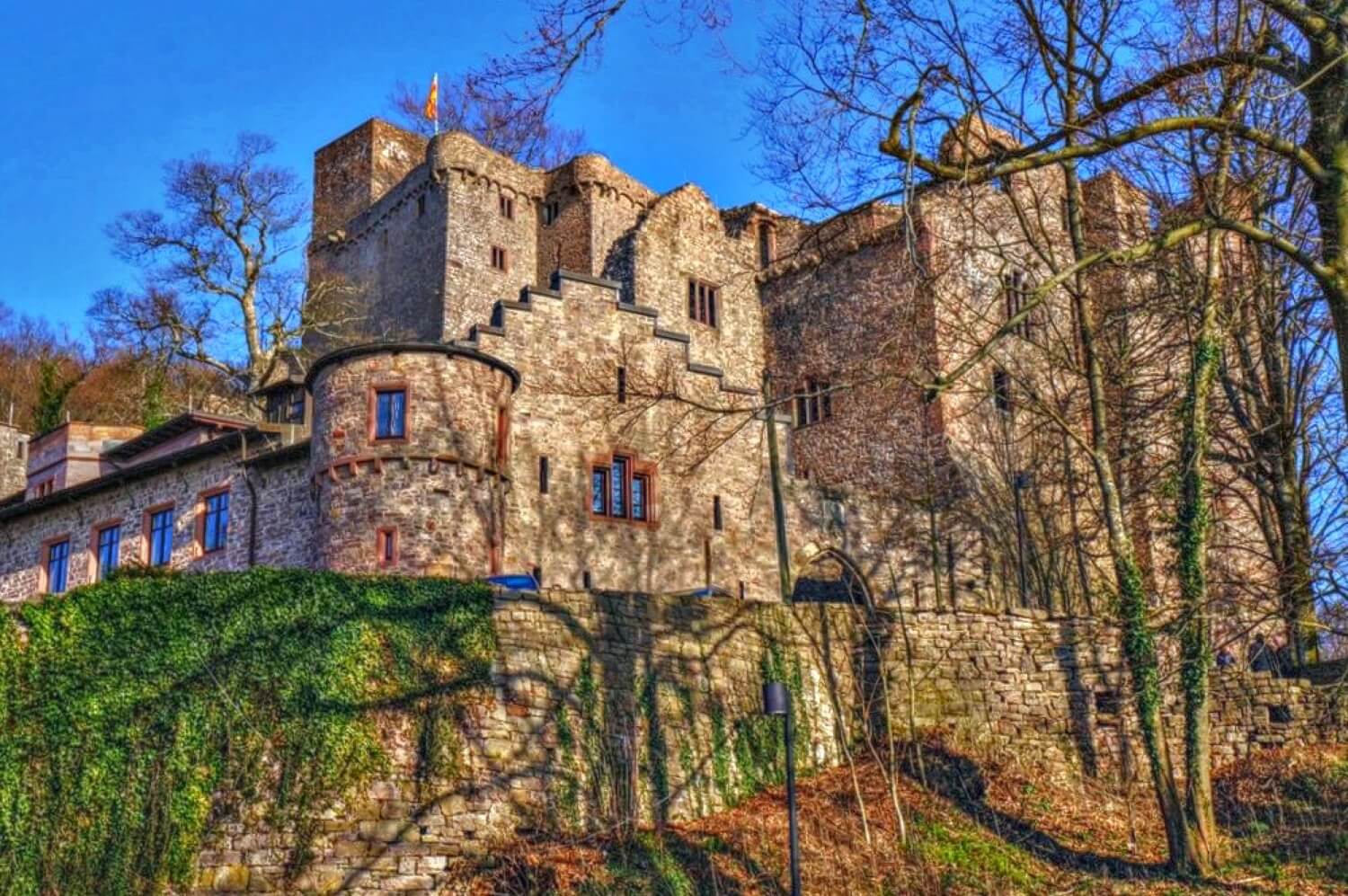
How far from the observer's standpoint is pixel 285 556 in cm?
2848

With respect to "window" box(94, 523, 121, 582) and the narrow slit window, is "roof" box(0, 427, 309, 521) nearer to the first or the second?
"window" box(94, 523, 121, 582)

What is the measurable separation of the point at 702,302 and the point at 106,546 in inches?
730

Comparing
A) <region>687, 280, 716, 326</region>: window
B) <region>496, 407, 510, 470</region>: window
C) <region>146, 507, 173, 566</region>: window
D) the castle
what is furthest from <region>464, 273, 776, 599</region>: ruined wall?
<region>687, 280, 716, 326</region>: window

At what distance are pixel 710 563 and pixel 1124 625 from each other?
47.3ft

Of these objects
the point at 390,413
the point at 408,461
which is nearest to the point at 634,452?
the point at 390,413

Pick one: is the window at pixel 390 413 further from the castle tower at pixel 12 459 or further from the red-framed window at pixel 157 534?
the castle tower at pixel 12 459

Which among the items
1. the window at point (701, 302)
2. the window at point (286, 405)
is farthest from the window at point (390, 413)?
the window at point (701, 302)

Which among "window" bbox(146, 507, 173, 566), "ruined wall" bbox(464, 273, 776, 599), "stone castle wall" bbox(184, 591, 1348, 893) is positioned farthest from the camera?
"window" bbox(146, 507, 173, 566)

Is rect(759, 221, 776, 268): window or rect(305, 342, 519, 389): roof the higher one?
rect(759, 221, 776, 268): window

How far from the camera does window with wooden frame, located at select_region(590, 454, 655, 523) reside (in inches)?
1200

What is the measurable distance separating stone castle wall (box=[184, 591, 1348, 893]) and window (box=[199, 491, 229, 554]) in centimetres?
1421

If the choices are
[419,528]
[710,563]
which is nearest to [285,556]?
[419,528]

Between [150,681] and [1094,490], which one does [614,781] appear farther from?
[1094,490]

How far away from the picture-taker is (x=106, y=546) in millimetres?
32812
